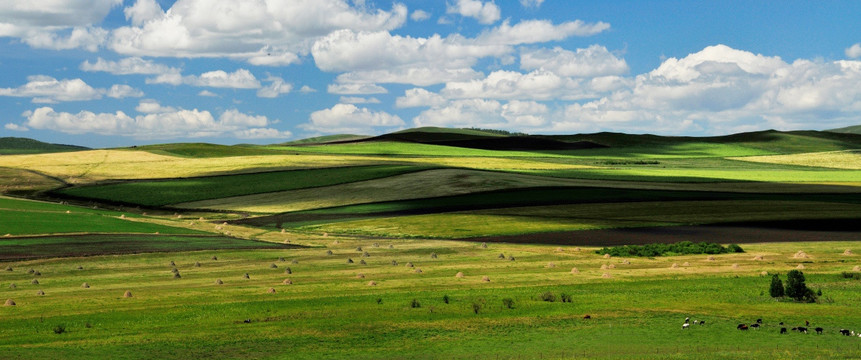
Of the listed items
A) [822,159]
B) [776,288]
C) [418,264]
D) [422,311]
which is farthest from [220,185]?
[822,159]

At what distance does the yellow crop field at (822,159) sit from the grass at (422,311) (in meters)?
114

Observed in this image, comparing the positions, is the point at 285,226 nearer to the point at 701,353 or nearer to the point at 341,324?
the point at 341,324

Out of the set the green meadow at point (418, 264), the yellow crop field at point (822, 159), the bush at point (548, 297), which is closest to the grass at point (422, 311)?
the green meadow at point (418, 264)

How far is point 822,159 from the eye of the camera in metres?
176

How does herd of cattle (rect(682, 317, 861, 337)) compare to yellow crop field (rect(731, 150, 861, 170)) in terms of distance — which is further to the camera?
yellow crop field (rect(731, 150, 861, 170))

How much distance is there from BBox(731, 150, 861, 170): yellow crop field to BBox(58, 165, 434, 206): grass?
85.7 meters

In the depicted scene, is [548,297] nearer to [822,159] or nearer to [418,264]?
[418,264]

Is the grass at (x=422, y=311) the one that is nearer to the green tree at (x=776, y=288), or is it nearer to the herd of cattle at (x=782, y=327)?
the herd of cattle at (x=782, y=327)

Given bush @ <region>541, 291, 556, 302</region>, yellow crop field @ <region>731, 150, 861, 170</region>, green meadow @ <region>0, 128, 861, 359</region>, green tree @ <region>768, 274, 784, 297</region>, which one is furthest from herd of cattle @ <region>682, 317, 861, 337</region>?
yellow crop field @ <region>731, 150, 861, 170</region>

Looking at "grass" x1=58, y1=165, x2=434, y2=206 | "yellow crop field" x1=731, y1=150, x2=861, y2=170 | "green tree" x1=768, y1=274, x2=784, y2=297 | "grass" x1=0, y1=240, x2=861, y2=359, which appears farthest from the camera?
"yellow crop field" x1=731, y1=150, x2=861, y2=170

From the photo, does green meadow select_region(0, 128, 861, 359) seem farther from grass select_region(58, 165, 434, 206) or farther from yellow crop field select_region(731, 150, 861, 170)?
yellow crop field select_region(731, 150, 861, 170)

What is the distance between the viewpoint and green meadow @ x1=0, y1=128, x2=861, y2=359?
112 ft

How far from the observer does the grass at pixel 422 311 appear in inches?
1267

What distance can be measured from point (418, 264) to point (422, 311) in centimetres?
2198
